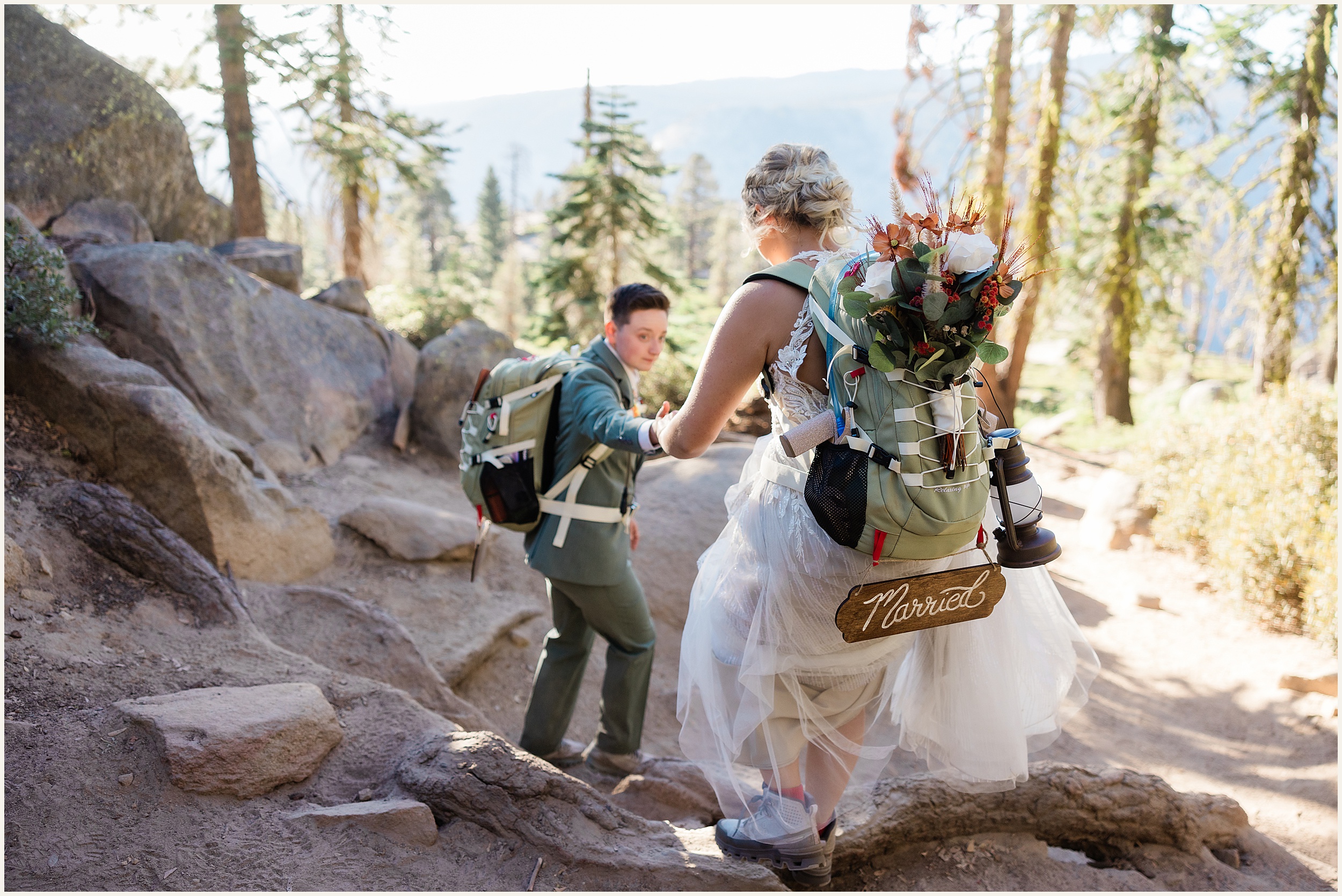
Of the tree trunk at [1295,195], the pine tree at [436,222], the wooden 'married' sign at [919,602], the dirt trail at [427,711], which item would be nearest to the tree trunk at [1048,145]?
the tree trunk at [1295,195]

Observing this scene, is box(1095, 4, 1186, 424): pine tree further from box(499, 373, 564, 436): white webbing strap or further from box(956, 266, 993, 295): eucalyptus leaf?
box(956, 266, 993, 295): eucalyptus leaf

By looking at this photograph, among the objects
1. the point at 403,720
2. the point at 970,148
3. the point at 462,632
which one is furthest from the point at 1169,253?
Answer: the point at 403,720

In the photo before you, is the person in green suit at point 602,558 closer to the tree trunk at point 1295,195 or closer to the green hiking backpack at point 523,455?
the green hiking backpack at point 523,455

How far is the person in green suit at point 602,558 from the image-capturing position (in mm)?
3668

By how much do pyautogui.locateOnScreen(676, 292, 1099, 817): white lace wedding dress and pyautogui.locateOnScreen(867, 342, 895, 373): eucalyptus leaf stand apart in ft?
0.70

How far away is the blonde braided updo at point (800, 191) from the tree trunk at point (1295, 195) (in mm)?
12796

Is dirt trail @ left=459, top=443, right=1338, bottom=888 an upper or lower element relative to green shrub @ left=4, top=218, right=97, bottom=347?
lower

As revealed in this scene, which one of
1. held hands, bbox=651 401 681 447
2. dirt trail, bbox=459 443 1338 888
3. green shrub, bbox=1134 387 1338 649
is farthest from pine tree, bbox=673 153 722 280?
held hands, bbox=651 401 681 447

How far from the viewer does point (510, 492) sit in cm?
365

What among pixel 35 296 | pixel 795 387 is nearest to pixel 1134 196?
pixel 795 387

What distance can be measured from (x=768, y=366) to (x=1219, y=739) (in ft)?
A: 16.8

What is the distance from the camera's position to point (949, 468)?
7.44 ft

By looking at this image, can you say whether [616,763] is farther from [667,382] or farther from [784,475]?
[667,382]

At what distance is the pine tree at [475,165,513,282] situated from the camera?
4391 centimetres
